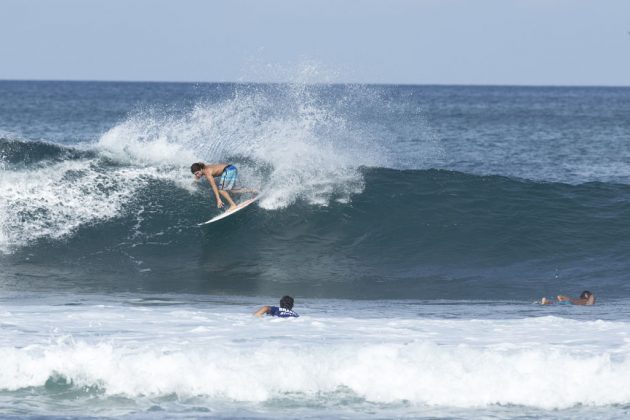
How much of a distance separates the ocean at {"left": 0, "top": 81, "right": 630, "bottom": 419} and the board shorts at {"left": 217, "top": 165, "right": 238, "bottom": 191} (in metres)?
1.14

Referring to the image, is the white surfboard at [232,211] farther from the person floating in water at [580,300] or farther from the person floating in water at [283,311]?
the person floating in water at [580,300]

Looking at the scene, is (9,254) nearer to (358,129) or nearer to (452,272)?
(452,272)

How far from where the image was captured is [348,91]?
2270 centimetres

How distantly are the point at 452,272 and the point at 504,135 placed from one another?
34.7 meters

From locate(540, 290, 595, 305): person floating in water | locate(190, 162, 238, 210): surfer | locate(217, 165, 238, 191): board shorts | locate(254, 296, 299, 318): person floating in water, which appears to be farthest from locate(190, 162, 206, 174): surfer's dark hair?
locate(540, 290, 595, 305): person floating in water

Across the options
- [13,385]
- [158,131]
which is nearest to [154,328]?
[13,385]

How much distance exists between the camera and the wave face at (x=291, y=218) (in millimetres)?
15953

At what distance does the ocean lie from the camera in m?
9.09

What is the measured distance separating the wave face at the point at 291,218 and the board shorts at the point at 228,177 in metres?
1.12

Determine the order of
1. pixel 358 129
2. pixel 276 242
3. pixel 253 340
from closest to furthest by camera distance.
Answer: pixel 253 340
pixel 276 242
pixel 358 129

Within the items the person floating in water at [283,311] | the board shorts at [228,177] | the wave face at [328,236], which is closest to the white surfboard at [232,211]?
the wave face at [328,236]

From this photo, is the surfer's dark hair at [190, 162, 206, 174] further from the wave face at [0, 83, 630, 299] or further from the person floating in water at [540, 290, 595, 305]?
the person floating in water at [540, 290, 595, 305]

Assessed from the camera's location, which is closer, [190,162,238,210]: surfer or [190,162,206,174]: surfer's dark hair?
[190,162,206,174]: surfer's dark hair

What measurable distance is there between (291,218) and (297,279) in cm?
265
